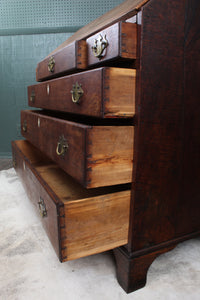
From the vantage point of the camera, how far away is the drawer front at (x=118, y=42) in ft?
2.07

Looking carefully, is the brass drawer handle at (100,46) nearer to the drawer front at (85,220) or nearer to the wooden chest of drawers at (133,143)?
the wooden chest of drawers at (133,143)

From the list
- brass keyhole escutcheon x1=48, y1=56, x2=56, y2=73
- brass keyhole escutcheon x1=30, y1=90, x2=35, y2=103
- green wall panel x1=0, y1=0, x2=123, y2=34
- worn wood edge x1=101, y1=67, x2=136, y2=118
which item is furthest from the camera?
green wall panel x1=0, y1=0, x2=123, y2=34

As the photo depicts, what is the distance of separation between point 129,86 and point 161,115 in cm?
14

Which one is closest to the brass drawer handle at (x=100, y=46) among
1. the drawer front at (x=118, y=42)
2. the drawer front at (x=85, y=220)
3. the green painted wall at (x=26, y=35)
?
the drawer front at (x=118, y=42)

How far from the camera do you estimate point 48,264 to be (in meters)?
0.95

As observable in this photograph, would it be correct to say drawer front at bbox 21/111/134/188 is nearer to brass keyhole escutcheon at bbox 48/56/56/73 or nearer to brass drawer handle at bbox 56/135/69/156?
brass drawer handle at bbox 56/135/69/156

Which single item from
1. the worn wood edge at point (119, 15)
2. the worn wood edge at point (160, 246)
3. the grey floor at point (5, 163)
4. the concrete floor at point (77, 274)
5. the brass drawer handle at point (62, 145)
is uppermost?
the worn wood edge at point (119, 15)

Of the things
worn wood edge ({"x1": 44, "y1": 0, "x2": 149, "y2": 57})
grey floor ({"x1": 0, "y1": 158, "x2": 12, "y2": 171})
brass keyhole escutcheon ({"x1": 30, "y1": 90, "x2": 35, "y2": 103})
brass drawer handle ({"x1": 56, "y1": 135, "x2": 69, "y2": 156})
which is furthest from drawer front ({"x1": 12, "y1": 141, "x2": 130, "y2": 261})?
grey floor ({"x1": 0, "y1": 158, "x2": 12, "y2": 171})

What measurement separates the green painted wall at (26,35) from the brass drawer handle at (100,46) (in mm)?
1722

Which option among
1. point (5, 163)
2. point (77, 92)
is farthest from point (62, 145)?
point (5, 163)

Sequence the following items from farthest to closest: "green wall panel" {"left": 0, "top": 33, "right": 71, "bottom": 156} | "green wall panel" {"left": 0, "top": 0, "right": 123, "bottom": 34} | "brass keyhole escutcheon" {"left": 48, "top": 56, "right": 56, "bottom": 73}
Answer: "green wall panel" {"left": 0, "top": 33, "right": 71, "bottom": 156}
"green wall panel" {"left": 0, "top": 0, "right": 123, "bottom": 34}
"brass keyhole escutcheon" {"left": 48, "top": 56, "right": 56, "bottom": 73}

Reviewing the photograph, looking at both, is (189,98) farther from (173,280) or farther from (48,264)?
(48,264)

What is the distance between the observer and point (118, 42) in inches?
25.1

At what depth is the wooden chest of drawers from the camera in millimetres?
657
